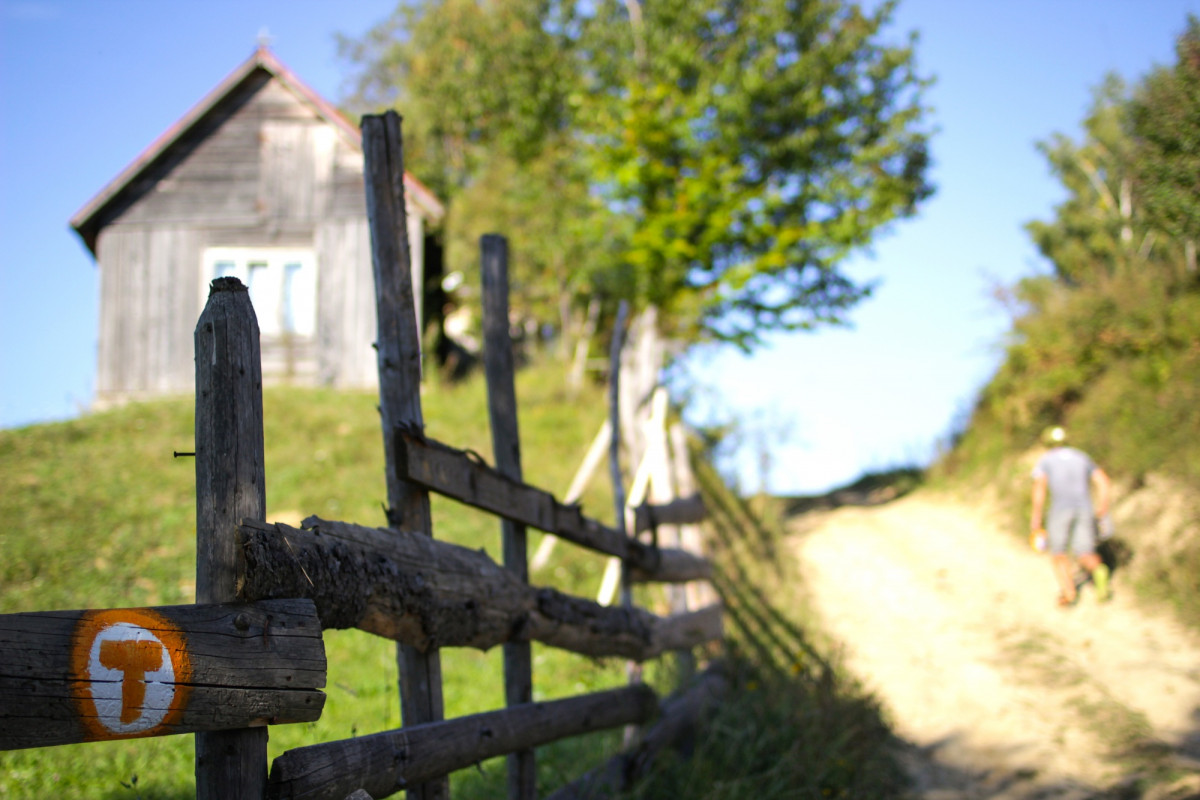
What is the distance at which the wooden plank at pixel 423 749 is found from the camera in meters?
2.15

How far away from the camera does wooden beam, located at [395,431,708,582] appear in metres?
2.86

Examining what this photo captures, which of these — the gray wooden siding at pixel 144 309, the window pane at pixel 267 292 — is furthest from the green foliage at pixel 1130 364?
the gray wooden siding at pixel 144 309

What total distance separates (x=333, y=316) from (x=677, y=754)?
11346 millimetres

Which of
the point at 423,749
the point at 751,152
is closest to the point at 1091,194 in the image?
the point at 751,152

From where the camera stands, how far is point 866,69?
17.8 meters

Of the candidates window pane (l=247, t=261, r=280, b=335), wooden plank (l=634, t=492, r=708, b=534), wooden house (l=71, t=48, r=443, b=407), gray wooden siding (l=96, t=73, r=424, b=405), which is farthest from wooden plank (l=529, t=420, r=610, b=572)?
window pane (l=247, t=261, r=280, b=335)

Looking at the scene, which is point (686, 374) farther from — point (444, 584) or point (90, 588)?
point (444, 584)

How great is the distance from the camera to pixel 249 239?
1462cm

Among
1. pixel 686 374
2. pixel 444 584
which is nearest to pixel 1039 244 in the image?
pixel 686 374

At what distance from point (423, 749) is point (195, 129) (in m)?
14.1

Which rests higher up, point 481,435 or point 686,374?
point 686,374

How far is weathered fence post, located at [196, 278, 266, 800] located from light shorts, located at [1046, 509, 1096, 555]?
30.0 feet

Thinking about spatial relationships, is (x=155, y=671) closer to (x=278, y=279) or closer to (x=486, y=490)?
(x=486, y=490)

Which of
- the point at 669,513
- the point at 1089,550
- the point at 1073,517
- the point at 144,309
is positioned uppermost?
the point at 144,309
